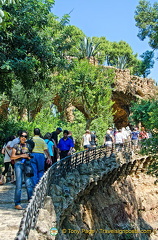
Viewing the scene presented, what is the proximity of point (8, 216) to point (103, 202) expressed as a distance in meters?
10.8

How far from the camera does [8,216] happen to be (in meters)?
5.99

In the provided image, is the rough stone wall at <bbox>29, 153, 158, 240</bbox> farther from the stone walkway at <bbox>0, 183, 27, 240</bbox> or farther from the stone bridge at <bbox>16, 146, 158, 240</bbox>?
the stone walkway at <bbox>0, 183, 27, 240</bbox>

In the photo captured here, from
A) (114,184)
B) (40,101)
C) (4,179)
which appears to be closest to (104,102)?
(40,101)

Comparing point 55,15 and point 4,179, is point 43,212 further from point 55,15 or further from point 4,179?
point 55,15

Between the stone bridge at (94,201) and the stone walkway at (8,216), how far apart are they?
0.20 feet

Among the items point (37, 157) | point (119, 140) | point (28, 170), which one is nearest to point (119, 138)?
point (119, 140)

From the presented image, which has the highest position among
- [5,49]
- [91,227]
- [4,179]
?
[5,49]

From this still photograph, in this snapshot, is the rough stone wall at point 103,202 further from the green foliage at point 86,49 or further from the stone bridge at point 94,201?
the green foliage at point 86,49

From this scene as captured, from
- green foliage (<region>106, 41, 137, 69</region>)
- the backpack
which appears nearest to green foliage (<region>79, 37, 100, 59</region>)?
green foliage (<region>106, 41, 137, 69</region>)

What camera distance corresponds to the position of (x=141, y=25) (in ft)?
76.2

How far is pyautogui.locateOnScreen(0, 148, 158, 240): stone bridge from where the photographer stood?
5.83m

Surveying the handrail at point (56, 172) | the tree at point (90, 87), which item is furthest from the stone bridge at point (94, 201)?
the tree at point (90, 87)

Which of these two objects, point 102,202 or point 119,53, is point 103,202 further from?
point 119,53

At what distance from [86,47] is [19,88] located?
415 inches
